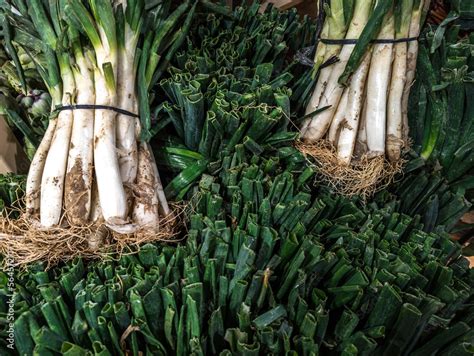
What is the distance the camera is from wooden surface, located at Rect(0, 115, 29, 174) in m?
1.09

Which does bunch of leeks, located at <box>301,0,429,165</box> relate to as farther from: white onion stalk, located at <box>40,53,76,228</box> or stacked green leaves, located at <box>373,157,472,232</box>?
white onion stalk, located at <box>40,53,76,228</box>

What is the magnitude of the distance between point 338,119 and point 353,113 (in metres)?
0.04

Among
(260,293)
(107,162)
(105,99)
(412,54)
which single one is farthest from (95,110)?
(412,54)

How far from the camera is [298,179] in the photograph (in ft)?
3.24

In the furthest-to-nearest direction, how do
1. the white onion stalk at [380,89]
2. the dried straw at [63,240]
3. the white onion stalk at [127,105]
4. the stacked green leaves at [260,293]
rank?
1. the white onion stalk at [380,89]
2. the white onion stalk at [127,105]
3. the dried straw at [63,240]
4. the stacked green leaves at [260,293]

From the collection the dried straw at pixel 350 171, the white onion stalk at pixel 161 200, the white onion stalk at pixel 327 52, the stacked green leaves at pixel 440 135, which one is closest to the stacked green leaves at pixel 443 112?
the stacked green leaves at pixel 440 135

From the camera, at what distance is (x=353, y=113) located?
1077 mm

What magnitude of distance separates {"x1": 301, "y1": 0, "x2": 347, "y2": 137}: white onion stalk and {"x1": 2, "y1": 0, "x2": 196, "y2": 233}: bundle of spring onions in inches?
17.0

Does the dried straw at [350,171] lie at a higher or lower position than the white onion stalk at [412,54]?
lower

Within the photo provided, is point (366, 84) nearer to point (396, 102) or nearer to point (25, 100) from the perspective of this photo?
point (396, 102)

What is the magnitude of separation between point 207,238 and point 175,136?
15.9 inches

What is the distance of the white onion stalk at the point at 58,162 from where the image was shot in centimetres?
88

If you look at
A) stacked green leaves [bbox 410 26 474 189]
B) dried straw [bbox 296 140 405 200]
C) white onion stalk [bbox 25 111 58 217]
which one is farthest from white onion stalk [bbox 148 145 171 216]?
stacked green leaves [bbox 410 26 474 189]

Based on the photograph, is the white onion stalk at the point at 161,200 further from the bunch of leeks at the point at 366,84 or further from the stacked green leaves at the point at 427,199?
the stacked green leaves at the point at 427,199
